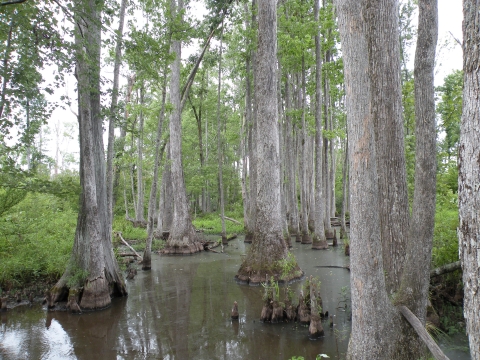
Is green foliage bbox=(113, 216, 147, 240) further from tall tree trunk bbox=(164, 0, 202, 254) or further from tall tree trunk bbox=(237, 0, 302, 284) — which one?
tall tree trunk bbox=(237, 0, 302, 284)

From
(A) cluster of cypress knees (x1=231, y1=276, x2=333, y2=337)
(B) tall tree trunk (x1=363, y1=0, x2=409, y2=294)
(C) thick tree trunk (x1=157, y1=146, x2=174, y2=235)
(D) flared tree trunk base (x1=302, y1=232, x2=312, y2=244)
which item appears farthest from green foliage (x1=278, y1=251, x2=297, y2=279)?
(C) thick tree trunk (x1=157, y1=146, x2=174, y2=235)

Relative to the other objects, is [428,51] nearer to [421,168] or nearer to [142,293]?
[421,168]

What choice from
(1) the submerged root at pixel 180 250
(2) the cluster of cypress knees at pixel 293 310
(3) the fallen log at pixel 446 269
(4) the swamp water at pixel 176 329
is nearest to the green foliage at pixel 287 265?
(4) the swamp water at pixel 176 329

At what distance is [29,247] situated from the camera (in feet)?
26.9

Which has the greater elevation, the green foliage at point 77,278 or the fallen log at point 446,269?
the fallen log at point 446,269

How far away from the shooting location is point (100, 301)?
687cm

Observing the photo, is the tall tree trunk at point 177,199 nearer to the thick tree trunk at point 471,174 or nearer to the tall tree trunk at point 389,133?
the tall tree trunk at point 389,133

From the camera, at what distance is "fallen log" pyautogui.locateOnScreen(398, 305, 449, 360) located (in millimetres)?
2840

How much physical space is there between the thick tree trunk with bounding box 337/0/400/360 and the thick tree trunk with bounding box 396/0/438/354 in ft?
1.25

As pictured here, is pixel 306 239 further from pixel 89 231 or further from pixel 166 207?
pixel 89 231

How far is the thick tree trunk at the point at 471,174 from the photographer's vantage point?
1755 millimetres

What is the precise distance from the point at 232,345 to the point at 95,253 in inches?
149

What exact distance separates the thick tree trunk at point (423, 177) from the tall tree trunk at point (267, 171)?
16.2 feet

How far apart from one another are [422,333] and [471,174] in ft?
7.05
